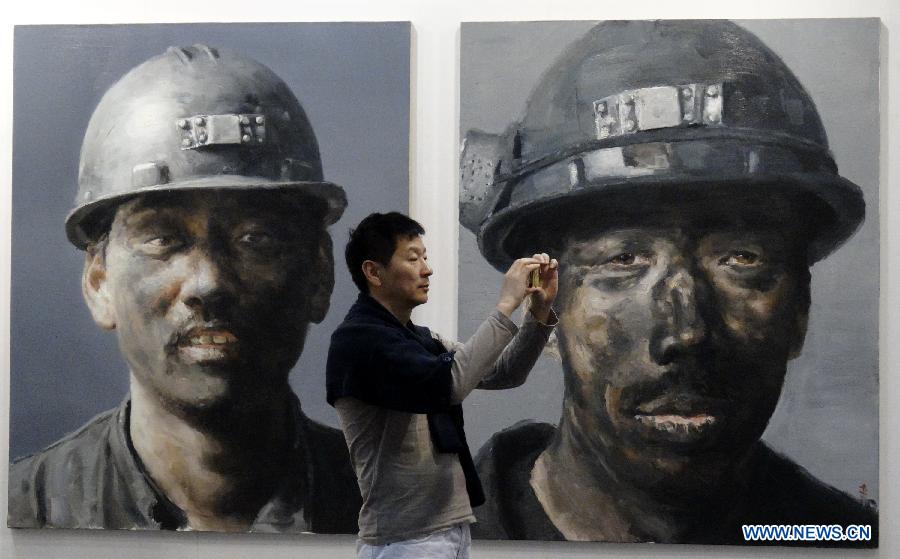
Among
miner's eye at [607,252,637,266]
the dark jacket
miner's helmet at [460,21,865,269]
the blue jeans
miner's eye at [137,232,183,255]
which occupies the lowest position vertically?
the blue jeans

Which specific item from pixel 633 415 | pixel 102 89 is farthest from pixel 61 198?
pixel 633 415

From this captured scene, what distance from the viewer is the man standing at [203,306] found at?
3.78 metres

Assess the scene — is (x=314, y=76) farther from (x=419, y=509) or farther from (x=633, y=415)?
(x=419, y=509)

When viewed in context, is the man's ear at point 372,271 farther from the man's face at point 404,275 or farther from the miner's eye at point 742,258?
the miner's eye at point 742,258

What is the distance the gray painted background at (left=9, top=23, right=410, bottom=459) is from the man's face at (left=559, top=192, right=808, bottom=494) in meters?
0.84

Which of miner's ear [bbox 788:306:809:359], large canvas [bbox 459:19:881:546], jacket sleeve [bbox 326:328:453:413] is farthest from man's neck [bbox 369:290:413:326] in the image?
miner's ear [bbox 788:306:809:359]

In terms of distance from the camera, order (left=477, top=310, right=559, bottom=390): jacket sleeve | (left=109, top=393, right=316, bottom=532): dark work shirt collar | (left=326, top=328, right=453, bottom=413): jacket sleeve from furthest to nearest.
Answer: (left=109, top=393, right=316, bottom=532): dark work shirt collar, (left=477, top=310, right=559, bottom=390): jacket sleeve, (left=326, top=328, right=453, bottom=413): jacket sleeve

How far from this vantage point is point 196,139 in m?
3.82

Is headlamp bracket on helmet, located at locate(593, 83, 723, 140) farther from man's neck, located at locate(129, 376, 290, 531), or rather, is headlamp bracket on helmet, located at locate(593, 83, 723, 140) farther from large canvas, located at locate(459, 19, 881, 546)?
man's neck, located at locate(129, 376, 290, 531)

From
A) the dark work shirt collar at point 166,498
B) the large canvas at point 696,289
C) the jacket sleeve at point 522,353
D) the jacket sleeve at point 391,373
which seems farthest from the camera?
the dark work shirt collar at point 166,498

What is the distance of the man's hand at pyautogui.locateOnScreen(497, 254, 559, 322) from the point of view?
2.22m

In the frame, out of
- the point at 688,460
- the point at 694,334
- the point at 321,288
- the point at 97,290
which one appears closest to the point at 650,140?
the point at 694,334

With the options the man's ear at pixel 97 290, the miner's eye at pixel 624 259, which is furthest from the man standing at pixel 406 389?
the man's ear at pixel 97 290

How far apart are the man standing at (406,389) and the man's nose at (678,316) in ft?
4.34
